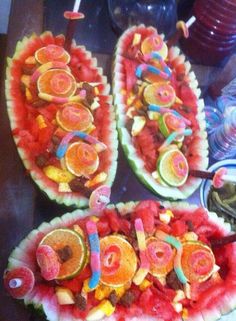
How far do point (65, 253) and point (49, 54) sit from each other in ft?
2.52

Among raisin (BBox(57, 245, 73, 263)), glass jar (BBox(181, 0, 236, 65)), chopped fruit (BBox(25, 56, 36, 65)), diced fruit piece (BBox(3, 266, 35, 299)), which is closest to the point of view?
diced fruit piece (BBox(3, 266, 35, 299))

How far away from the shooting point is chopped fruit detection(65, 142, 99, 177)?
4.82 feet

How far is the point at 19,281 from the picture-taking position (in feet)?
3.86

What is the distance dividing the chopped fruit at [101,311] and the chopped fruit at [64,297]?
2.5 inches

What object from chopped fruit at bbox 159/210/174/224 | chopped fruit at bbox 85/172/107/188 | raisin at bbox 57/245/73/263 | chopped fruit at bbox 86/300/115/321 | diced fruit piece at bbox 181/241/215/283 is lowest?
chopped fruit at bbox 86/300/115/321

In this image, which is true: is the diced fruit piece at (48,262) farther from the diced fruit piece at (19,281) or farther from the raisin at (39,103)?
the raisin at (39,103)

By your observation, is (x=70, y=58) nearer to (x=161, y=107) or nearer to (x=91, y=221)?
(x=161, y=107)

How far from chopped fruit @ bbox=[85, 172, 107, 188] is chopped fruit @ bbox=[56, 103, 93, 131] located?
18cm

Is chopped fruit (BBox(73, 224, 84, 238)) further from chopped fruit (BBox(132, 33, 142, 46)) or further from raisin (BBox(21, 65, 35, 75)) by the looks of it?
chopped fruit (BBox(132, 33, 142, 46))

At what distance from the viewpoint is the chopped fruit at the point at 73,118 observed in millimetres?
1523

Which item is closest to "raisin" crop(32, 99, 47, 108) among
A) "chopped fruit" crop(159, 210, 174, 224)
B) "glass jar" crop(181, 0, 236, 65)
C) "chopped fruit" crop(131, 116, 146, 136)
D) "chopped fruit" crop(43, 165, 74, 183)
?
"chopped fruit" crop(43, 165, 74, 183)

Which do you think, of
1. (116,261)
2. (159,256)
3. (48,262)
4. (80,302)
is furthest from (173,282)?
(48,262)

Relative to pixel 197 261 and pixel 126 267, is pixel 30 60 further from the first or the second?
pixel 197 261

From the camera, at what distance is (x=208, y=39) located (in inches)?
77.2
